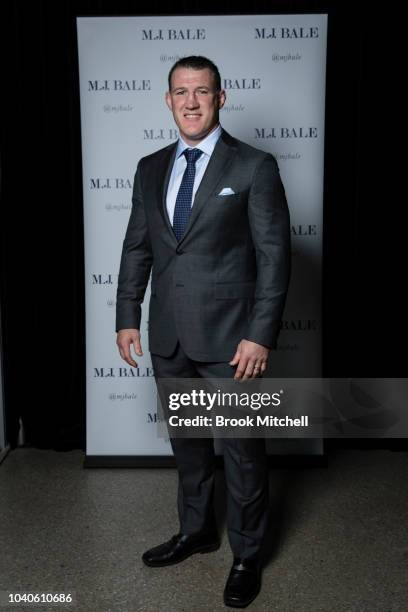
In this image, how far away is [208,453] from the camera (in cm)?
221

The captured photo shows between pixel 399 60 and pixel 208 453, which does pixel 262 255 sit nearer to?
pixel 208 453

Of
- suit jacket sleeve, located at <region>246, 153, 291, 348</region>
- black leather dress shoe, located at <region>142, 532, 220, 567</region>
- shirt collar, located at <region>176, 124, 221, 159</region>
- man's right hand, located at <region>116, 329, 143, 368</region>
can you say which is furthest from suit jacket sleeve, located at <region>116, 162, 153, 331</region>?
black leather dress shoe, located at <region>142, 532, 220, 567</region>

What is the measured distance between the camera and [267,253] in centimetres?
188

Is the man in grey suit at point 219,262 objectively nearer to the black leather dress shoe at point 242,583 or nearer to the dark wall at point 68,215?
the black leather dress shoe at point 242,583

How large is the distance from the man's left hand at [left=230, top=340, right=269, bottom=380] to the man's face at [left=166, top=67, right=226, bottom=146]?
2.06ft

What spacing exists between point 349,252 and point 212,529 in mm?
1498

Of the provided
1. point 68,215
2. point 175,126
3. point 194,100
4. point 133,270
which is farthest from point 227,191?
point 68,215

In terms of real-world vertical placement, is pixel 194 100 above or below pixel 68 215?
above

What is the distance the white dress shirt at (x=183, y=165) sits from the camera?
199 cm

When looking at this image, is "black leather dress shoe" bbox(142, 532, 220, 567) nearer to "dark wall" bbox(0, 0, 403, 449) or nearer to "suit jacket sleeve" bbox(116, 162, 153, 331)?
"suit jacket sleeve" bbox(116, 162, 153, 331)

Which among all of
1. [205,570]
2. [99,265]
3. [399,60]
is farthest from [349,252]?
[205,570]

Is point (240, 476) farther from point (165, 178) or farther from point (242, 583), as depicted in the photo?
point (165, 178)

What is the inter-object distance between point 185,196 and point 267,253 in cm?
31

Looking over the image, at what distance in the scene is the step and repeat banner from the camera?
2832mm
